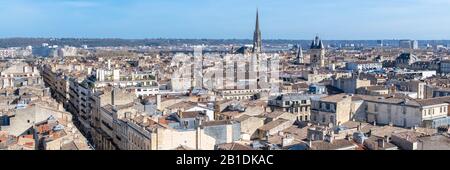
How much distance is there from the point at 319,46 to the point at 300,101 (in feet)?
241

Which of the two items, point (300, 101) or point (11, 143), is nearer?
point (11, 143)

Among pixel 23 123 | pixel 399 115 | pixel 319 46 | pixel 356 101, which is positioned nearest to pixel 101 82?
pixel 23 123

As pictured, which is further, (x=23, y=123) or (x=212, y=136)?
(x=23, y=123)

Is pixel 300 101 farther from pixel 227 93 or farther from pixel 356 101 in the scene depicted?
pixel 227 93
